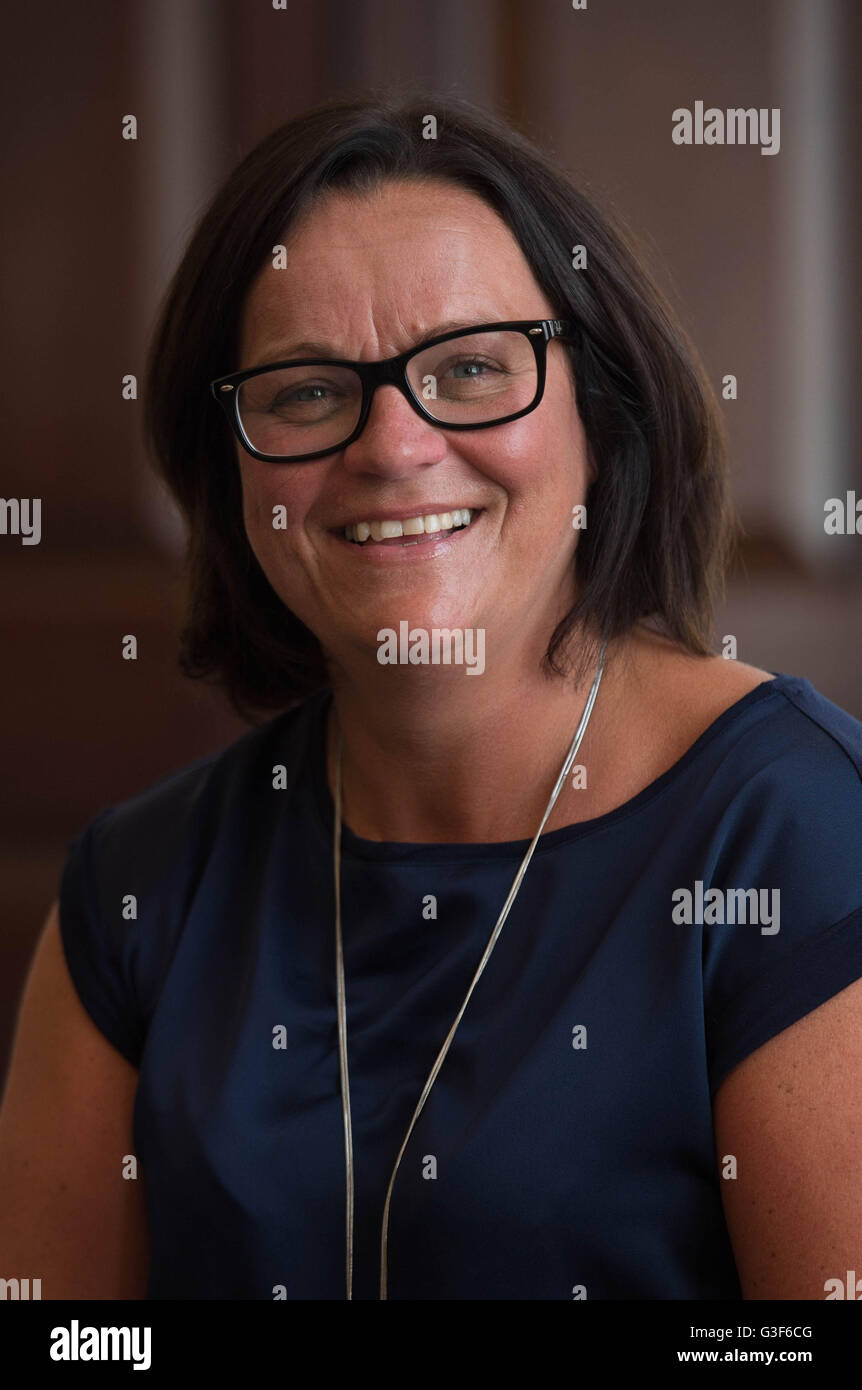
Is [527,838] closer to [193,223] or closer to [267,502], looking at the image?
[267,502]

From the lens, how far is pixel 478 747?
41.6 inches

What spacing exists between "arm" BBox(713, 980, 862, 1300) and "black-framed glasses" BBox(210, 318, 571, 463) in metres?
0.48

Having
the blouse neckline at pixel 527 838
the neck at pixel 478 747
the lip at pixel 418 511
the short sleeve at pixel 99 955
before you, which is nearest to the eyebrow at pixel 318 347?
the lip at pixel 418 511

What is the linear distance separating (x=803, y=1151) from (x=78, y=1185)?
24.4 inches

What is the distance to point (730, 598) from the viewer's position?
153cm

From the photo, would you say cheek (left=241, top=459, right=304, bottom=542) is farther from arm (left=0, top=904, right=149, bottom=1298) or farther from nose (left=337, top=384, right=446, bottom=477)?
arm (left=0, top=904, right=149, bottom=1298)

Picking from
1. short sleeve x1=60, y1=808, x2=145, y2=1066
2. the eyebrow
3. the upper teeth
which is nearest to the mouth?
the upper teeth

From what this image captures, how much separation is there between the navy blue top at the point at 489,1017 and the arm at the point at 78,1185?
34 mm

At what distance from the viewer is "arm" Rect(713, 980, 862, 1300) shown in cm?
83

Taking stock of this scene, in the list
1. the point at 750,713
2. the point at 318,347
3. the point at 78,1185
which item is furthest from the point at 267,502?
the point at 78,1185

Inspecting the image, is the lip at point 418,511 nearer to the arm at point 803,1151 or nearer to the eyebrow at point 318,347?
the eyebrow at point 318,347

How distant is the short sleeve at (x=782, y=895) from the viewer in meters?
0.85

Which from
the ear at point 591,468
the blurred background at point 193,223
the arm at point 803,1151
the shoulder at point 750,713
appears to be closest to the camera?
the arm at point 803,1151
